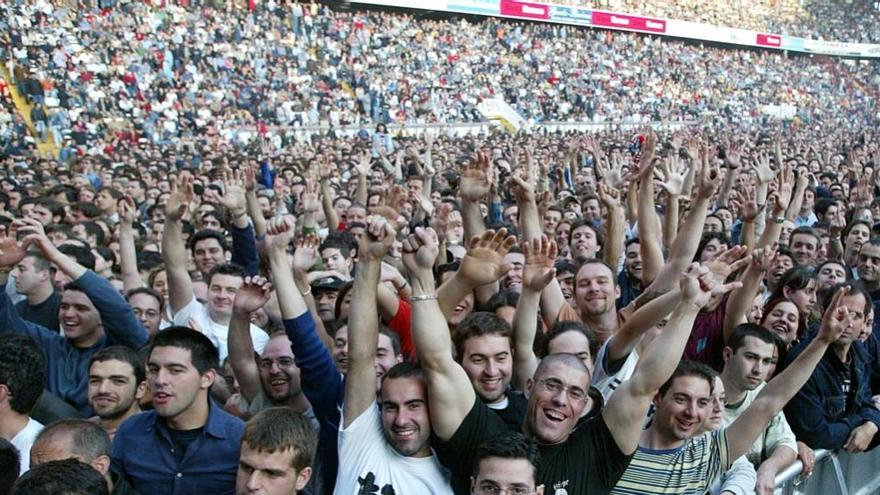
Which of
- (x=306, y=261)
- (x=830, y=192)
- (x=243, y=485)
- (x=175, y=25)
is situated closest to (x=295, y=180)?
(x=830, y=192)

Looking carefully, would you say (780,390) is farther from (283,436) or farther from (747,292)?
(283,436)

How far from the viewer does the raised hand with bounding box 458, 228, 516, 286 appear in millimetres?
3611

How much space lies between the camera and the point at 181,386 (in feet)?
→ 10.4

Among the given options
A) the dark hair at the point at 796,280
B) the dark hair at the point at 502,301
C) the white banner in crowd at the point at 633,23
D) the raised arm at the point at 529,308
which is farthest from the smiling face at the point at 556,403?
the white banner in crowd at the point at 633,23

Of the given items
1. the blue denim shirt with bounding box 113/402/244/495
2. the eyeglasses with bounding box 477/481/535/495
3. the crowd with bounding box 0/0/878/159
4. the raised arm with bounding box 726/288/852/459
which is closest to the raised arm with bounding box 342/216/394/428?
the blue denim shirt with bounding box 113/402/244/495

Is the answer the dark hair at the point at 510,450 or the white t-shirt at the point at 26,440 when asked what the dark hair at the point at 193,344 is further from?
the dark hair at the point at 510,450

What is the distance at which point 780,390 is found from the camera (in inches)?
138

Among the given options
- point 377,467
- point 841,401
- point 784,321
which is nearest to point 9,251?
point 377,467

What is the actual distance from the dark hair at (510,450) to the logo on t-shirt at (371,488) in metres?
0.30

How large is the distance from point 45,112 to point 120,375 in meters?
17.3

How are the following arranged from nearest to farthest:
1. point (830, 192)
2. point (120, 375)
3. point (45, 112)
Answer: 1. point (120, 375)
2. point (830, 192)
3. point (45, 112)

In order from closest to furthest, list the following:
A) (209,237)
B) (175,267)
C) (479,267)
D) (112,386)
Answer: (112,386), (479,267), (175,267), (209,237)

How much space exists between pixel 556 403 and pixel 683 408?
52 cm

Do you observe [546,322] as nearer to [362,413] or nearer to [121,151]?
[362,413]
